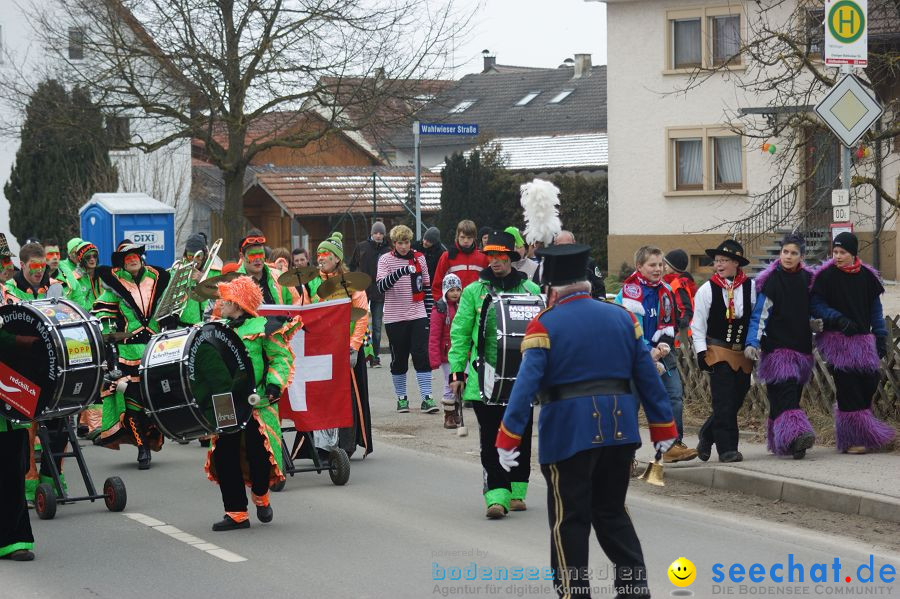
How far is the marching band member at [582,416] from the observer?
604 centimetres

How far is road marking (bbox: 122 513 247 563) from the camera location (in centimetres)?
802

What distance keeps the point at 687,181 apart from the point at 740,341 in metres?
25.0

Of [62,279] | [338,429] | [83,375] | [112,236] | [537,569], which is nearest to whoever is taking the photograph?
[537,569]

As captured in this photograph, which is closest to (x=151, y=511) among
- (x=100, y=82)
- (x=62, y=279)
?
(x=62, y=279)

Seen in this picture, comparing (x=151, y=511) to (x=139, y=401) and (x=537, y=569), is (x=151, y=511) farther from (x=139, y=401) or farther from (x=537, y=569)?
(x=537, y=569)

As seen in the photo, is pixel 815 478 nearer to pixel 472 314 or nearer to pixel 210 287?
pixel 472 314

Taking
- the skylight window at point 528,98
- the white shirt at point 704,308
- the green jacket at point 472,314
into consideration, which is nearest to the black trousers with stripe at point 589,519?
the green jacket at point 472,314

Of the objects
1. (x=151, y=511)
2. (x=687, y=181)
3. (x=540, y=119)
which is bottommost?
(x=151, y=511)

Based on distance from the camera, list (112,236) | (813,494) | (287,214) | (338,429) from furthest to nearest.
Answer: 1. (287,214)
2. (112,236)
3. (338,429)
4. (813,494)

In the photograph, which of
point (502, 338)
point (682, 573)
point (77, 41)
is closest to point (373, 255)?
point (502, 338)

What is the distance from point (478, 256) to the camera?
13625 mm

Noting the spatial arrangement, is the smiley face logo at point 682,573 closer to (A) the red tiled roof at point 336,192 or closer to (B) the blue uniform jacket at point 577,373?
(B) the blue uniform jacket at point 577,373

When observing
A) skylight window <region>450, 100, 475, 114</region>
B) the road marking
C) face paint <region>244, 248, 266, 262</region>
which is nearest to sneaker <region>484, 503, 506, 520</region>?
the road marking

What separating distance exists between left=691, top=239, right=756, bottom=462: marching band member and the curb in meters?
0.40
